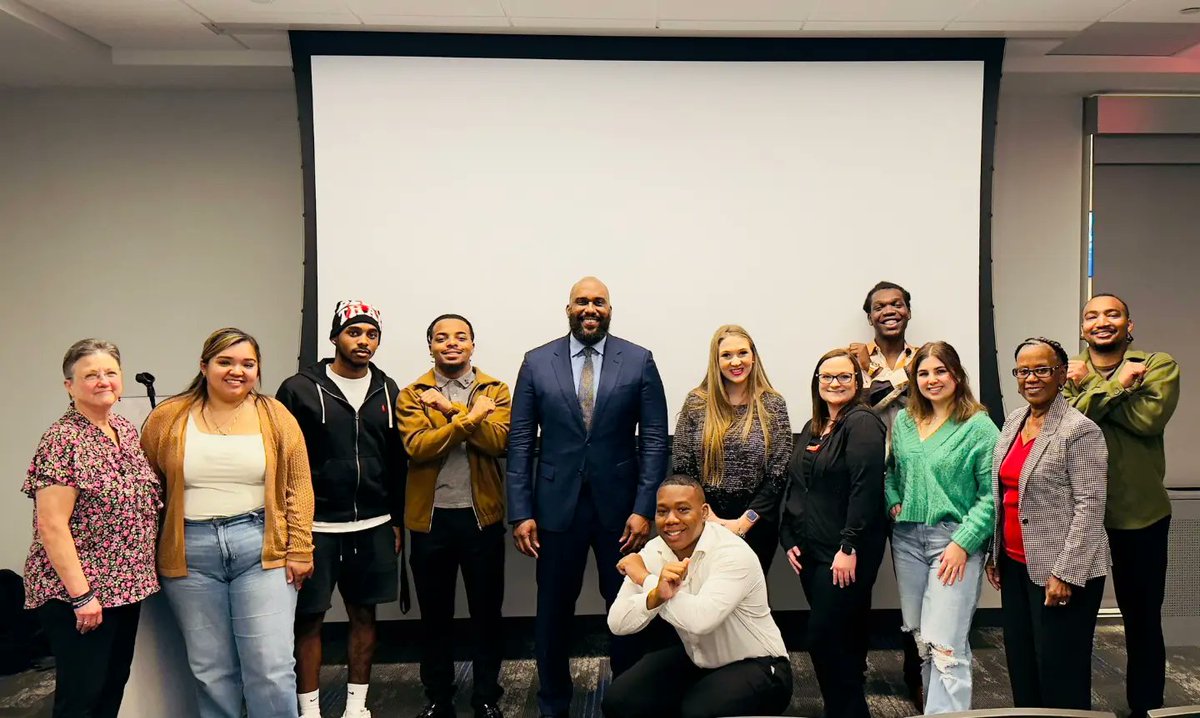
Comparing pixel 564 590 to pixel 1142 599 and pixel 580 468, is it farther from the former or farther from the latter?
pixel 1142 599

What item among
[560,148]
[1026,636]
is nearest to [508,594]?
[560,148]

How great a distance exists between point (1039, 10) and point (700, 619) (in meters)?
2.98

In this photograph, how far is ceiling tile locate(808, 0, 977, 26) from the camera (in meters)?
3.68

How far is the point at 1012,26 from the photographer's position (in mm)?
3961

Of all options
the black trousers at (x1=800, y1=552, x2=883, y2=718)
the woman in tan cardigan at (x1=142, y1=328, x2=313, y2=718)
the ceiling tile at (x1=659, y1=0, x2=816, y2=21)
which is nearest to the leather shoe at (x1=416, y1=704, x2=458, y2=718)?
the woman in tan cardigan at (x1=142, y1=328, x2=313, y2=718)

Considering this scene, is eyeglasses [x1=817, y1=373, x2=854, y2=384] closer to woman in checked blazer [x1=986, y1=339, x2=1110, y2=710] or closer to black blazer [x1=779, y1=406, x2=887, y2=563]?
black blazer [x1=779, y1=406, x2=887, y2=563]

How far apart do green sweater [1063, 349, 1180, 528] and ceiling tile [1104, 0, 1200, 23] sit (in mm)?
1664

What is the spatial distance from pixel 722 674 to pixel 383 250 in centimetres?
244

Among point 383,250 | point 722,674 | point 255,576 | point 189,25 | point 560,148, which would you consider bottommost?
point 722,674

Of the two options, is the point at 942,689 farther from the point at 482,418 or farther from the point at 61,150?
the point at 61,150

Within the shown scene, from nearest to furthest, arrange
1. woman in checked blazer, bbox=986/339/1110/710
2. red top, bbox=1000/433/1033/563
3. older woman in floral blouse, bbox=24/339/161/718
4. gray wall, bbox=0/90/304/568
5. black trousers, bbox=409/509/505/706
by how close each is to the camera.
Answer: older woman in floral blouse, bbox=24/339/161/718 < woman in checked blazer, bbox=986/339/1110/710 < red top, bbox=1000/433/1033/563 < black trousers, bbox=409/509/505/706 < gray wall, bbox=0/90/304/568

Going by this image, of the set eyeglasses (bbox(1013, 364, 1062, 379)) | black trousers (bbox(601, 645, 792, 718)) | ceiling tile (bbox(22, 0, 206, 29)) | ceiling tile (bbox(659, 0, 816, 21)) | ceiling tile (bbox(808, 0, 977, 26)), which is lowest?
black trousers (bbox(601, 645, 792, 718))

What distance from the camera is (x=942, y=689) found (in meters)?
2.85

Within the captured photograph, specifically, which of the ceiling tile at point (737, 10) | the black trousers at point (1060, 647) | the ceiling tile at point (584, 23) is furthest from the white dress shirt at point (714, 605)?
the ceiling tile at point (584, 23)
